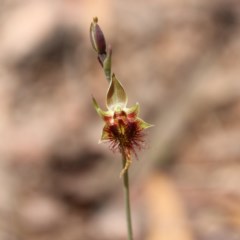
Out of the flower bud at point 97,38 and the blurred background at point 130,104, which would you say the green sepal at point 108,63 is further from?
the blurred background at point 130,104

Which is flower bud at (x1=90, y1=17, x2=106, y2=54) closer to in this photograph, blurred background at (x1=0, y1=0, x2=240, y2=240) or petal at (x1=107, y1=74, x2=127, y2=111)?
petal at (x1=107, y1=74, x2=127, y2=111)

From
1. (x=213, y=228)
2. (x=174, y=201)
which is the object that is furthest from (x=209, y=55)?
(x=213, y=228)

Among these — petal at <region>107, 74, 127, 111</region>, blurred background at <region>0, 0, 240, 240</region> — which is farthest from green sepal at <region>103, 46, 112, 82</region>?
blurred background at <region>0, 0, 240, 240</region>

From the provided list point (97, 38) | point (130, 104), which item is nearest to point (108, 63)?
point (97, 38)

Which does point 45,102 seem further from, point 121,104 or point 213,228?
point 121,104

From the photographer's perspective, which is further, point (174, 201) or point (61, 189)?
point (61, 189)

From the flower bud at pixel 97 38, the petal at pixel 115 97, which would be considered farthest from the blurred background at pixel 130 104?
the flower bud at pixel 97 38

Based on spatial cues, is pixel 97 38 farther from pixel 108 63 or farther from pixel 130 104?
pixel 130 104
